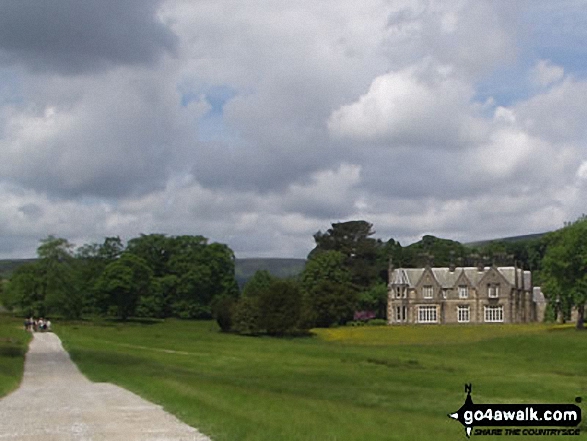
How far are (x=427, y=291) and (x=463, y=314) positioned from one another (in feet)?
22.1

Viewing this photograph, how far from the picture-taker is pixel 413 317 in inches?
5064

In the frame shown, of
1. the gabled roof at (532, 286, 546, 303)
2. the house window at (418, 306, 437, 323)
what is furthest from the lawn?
the gabled roof at (532, 286, 546, 303)

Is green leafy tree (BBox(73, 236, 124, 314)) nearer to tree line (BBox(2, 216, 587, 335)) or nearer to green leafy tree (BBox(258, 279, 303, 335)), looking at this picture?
tree line (BBox(2, 216, 587, 335))

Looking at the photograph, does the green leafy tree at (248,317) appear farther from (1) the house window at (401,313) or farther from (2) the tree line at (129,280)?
(1) the house window at (401,313)

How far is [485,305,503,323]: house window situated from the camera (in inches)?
4894

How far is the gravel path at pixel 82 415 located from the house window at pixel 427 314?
98613 millimetres

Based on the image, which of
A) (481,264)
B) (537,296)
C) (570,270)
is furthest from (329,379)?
(537,296)

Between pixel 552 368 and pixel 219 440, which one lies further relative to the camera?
pixel 552 368

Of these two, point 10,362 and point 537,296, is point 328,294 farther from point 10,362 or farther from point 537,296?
point 10,362

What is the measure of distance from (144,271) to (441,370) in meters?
87.1

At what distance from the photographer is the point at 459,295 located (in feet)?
418

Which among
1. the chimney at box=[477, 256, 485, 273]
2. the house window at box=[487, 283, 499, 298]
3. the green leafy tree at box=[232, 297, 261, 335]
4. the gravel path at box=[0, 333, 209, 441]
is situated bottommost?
the gravel path at box=[0, 333, 209, 441]

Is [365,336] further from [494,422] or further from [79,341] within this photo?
[494,422]

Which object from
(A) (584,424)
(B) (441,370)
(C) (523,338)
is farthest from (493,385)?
(C) (523,338)
